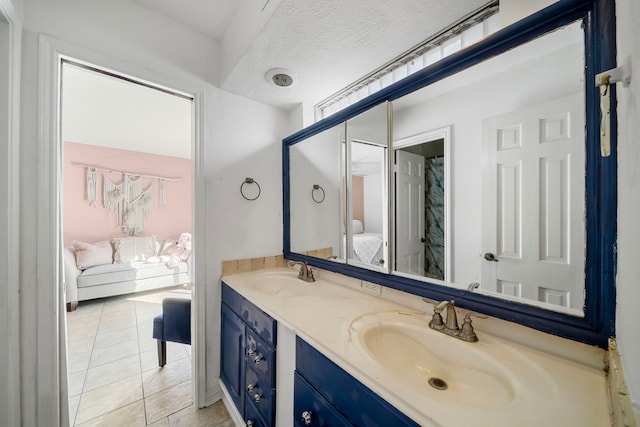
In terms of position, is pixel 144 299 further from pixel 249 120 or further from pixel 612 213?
pixel 612 213

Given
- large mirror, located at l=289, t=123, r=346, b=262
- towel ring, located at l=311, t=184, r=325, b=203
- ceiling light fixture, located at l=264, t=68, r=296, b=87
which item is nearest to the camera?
ceiling light fixture, located at l=264, t=68, r=296, b=87

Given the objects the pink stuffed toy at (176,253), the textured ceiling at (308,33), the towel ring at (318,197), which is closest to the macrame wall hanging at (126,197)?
the pink stuffed toy at (176,253)

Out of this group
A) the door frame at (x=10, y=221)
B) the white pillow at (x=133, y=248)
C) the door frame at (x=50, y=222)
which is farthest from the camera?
the white pillow at (x=133, y=248)

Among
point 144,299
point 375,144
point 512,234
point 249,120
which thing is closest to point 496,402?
point 512,234

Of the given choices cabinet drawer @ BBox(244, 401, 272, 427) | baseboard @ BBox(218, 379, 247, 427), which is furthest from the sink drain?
baseboard @ BBox(218, 379, 247, 427)

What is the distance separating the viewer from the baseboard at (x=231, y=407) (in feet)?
4.30

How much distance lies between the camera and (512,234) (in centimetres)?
83

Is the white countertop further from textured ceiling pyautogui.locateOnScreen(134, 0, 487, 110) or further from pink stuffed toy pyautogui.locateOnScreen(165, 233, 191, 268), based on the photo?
pink stuffed toy pyautogui.locateOnScreen(165, 233, 191, 268)

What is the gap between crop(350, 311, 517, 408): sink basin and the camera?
2.11 feet

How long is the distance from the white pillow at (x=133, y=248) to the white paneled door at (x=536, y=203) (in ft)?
14.6

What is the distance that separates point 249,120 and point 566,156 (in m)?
1.68

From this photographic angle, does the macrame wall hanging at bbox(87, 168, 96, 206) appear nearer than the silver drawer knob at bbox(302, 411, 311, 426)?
No

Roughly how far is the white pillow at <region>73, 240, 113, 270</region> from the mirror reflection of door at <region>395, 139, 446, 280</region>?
409 centimetres

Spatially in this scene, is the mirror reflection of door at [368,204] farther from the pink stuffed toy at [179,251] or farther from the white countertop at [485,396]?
the pink stuffed toy at [179,251]
